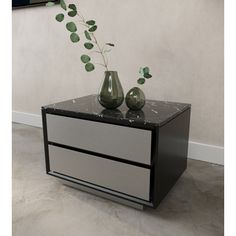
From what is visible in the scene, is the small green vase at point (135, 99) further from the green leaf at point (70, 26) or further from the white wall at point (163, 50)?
the white wall at point (163, 50)

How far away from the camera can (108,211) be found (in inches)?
54.0

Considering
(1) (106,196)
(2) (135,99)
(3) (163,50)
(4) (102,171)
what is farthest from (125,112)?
(3) (163,50)

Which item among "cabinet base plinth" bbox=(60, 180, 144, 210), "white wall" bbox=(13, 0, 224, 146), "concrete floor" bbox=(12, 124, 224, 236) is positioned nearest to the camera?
"concrete floor" bbox=(12, 124, 224, 236)

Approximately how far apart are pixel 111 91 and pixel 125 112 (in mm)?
143

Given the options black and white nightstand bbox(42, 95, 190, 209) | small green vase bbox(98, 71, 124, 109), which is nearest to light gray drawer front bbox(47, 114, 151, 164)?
black and white nightstand bbox(42, 95, 190, 209)

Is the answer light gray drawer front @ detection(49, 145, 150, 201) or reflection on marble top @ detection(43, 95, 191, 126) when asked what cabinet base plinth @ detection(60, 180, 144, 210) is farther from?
reflection on marble top @ detection(43, 95, 191, 126)

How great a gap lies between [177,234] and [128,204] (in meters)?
0.31

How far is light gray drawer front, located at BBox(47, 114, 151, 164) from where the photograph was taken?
1253 millimetres

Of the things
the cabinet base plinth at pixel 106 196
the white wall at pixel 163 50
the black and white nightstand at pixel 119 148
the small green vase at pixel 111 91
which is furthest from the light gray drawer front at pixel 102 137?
the white wall at pixel 163 50

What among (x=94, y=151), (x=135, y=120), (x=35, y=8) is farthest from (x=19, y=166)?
(x=35, y=8)

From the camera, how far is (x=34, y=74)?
9.25ft

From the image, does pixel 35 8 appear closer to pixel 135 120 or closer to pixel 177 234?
pixel 135 120

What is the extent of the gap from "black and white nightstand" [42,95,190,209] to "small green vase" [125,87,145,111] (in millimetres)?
37

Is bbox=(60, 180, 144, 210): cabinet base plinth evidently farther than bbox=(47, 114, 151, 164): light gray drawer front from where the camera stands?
Yes
